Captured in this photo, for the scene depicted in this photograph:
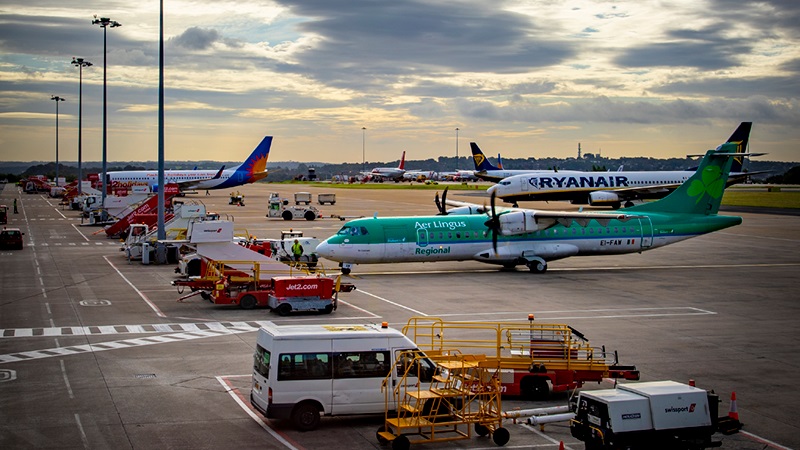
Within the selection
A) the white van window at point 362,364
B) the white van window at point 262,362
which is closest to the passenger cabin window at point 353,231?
the white van window at point 262,362

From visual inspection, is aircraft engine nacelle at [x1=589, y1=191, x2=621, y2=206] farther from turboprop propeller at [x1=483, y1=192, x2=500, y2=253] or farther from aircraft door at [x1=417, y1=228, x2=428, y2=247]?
aircraft door at [x1=417, y1=228, x2=428, y2=247]

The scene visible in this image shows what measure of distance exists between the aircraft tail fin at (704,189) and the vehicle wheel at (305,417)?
34.0 m

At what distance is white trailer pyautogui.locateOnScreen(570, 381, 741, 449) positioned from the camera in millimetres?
15680

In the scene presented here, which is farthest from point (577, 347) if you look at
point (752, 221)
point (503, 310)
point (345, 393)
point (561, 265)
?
point (752, 221)

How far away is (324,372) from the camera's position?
60.4 feet

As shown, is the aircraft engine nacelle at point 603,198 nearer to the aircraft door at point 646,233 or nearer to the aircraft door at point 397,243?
the aircraft door at point 646,233

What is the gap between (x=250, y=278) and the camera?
35.2 metres

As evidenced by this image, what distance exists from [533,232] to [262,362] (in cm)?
2898

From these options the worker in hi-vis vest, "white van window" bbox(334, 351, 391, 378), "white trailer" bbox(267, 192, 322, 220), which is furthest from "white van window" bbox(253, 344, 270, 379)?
"white trailer" bbox(267, 192, 322, 220)

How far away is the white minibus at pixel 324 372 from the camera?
1819 cm

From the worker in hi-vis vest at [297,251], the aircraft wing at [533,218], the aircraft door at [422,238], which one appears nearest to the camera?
the aircraft door at [422,238]

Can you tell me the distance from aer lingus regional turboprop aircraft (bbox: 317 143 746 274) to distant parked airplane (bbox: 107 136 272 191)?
76171 mm

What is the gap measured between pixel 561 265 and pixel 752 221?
39884mm

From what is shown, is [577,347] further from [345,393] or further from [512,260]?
[512,260]
